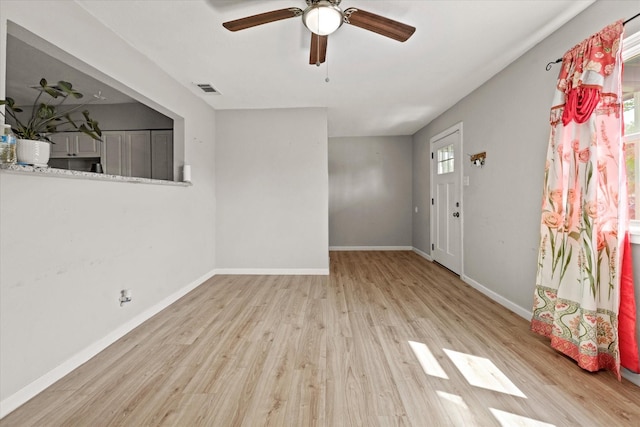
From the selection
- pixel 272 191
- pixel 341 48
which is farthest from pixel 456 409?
pixel 272 191

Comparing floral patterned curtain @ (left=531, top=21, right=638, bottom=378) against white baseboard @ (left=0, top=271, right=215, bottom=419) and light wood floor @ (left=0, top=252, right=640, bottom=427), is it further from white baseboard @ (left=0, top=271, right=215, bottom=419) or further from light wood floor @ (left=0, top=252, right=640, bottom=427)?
white baseboard @ (left=0, top=271, right=215, bottom=419)

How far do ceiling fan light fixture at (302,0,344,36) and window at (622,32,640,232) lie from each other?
172cm

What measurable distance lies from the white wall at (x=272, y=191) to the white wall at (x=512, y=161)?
6.29 ft

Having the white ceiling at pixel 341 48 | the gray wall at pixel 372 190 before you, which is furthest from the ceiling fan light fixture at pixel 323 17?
the gray wall at pixel 372 190

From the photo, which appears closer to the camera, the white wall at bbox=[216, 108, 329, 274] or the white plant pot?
the white plant pot

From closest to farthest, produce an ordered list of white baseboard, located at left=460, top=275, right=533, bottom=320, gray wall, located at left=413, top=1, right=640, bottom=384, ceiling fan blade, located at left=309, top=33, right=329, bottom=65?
→ ceiling fan blade, located at left=309, top=33, right=329, bottom=65, gray wall, located at left=413, top=1, right=640, bottom=384, white baseboard, located at left=460, top=275, right=533, bottom=320

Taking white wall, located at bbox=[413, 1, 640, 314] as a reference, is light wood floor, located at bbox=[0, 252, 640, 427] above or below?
below

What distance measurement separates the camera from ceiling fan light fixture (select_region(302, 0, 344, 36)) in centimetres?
175

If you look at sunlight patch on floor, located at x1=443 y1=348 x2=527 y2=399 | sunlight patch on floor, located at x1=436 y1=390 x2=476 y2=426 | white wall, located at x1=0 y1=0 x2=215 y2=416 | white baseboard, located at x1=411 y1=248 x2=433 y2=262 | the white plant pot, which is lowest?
sunlight patch on floor, located at x1=436 y1=390 x2=476 y2=426

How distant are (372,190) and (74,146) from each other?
496 cm

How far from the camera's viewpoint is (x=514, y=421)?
1.48 meters

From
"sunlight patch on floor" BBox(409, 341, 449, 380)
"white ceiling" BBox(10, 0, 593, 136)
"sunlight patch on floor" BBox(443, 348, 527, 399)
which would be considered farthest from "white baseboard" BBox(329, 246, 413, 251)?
"sunlight patch on floor" BBox(443, 348, 527, 399)

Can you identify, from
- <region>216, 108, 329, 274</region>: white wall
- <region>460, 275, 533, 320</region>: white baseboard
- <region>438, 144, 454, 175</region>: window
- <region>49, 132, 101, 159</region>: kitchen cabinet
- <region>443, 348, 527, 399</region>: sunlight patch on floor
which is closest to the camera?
<region>443, 348, 527, 399</region>: sunlight patch on floor

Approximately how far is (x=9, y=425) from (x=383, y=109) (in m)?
4.60
